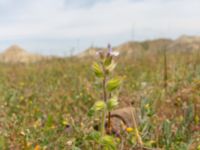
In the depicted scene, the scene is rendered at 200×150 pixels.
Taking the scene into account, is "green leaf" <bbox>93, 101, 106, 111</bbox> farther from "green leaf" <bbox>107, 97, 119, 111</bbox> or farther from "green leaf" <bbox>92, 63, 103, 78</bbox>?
"green leaf" <bbox>92, 63, 103, 78</bbox>

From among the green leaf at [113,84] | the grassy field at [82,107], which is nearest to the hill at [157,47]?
the grassy field at [82,107]

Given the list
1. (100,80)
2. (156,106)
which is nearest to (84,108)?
(156,106)

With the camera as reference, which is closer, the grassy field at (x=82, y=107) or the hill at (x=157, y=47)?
the grassy field at (x=82, y=107)

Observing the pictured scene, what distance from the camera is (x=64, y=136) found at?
2693 millimetres

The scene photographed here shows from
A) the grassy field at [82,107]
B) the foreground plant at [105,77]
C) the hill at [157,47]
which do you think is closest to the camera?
the foreground plant at [105,77]

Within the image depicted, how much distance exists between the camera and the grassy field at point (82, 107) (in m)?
2.58

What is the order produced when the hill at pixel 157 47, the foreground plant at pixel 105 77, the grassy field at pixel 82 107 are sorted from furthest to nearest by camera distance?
the hill at pixel 157 47
the grassy field at pixel 82 107
the foreground plant at pixel 105 77

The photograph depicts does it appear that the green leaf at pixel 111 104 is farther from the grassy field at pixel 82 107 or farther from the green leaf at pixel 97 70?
the grassy field at pixel 82 107

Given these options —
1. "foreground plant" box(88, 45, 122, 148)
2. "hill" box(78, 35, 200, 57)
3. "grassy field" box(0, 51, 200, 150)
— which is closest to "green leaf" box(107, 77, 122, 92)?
"foreground plant" box(88, 45, 122, 148)

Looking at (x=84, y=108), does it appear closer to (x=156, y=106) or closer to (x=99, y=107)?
(x=156, y=106)

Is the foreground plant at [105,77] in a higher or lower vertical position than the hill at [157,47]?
lower

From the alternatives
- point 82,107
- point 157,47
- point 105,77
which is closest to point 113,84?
point 105,77

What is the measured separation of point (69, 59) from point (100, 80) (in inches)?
276

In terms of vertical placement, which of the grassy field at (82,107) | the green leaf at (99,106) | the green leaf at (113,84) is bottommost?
the grassy field at (82,107)
